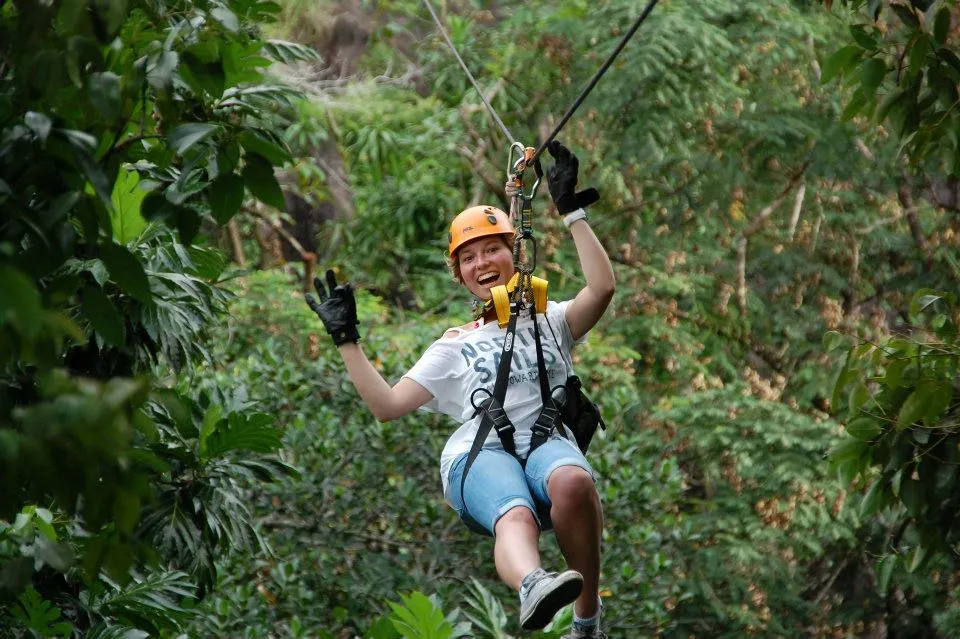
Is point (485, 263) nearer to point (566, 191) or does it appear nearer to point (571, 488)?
point (566, 191)

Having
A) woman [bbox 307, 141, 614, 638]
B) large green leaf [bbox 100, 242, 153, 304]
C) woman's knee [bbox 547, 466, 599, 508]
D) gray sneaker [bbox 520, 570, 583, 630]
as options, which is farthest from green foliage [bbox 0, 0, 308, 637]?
gray sneaker [bbox 520, 570, 583, 630]

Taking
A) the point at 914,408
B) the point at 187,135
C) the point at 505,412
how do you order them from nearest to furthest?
the point at 187,135 → the point at 914,408 → the point at 505,412

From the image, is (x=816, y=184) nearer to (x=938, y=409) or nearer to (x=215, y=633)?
(x=215, y=633)

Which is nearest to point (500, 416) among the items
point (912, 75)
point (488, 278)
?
point (488, 278)

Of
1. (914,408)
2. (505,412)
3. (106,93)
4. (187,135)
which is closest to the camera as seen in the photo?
(106,93)

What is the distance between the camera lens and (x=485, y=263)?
4156mm

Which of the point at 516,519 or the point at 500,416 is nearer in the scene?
the point at 516,519

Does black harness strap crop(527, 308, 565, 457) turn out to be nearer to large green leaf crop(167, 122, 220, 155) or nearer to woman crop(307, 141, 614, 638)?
woman crop(307, 141, 614, 638)

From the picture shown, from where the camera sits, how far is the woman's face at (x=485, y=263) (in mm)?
4156

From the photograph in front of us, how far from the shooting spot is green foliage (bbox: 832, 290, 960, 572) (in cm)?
367

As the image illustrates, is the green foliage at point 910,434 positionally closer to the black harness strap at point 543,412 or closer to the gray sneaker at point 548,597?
the black harness strap at point 543,412

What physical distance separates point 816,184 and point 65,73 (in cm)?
878

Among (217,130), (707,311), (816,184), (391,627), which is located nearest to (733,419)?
(707,311)

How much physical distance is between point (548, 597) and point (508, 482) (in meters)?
0.51
